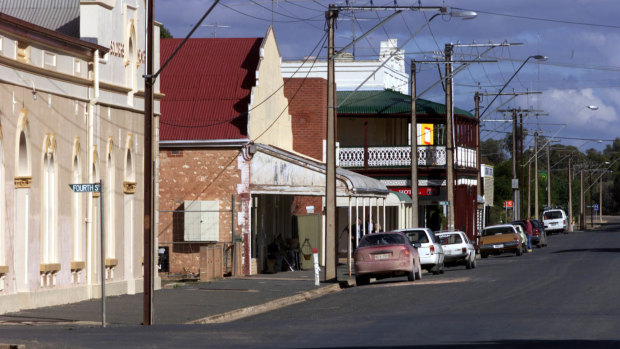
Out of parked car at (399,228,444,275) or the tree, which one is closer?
parked car at (399,228,444,275)

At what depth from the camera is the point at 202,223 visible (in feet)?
121

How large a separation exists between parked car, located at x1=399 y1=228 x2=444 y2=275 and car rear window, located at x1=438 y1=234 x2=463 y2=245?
4.24 metres

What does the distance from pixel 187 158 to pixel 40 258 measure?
14.1 m

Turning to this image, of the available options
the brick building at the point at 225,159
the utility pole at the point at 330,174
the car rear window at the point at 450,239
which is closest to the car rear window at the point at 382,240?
the utility pole at the point at 330,174

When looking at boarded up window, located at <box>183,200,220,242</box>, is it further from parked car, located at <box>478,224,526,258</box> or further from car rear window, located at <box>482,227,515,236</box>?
car rear window, located at <box>482,227,515,236</box>

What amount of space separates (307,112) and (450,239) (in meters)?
8.97

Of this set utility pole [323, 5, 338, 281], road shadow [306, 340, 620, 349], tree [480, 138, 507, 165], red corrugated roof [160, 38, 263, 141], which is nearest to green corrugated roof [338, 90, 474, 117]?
red corrugated roof [160, 38, 263, 141]

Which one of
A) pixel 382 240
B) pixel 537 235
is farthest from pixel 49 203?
pixel 537 235

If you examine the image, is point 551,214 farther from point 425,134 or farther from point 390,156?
point 390,156

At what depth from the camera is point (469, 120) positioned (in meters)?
62.8

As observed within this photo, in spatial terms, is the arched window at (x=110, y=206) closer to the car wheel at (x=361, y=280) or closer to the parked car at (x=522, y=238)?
the car wheel at (x=361, y=280)

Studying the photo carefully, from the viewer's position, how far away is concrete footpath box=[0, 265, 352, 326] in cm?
2075

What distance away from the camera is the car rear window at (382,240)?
32875mm

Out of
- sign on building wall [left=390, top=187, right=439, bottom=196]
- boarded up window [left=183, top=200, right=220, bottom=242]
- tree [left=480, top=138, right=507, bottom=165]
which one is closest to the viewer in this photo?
boarded up window [left=183, top=200, right=220, bottom=242]
